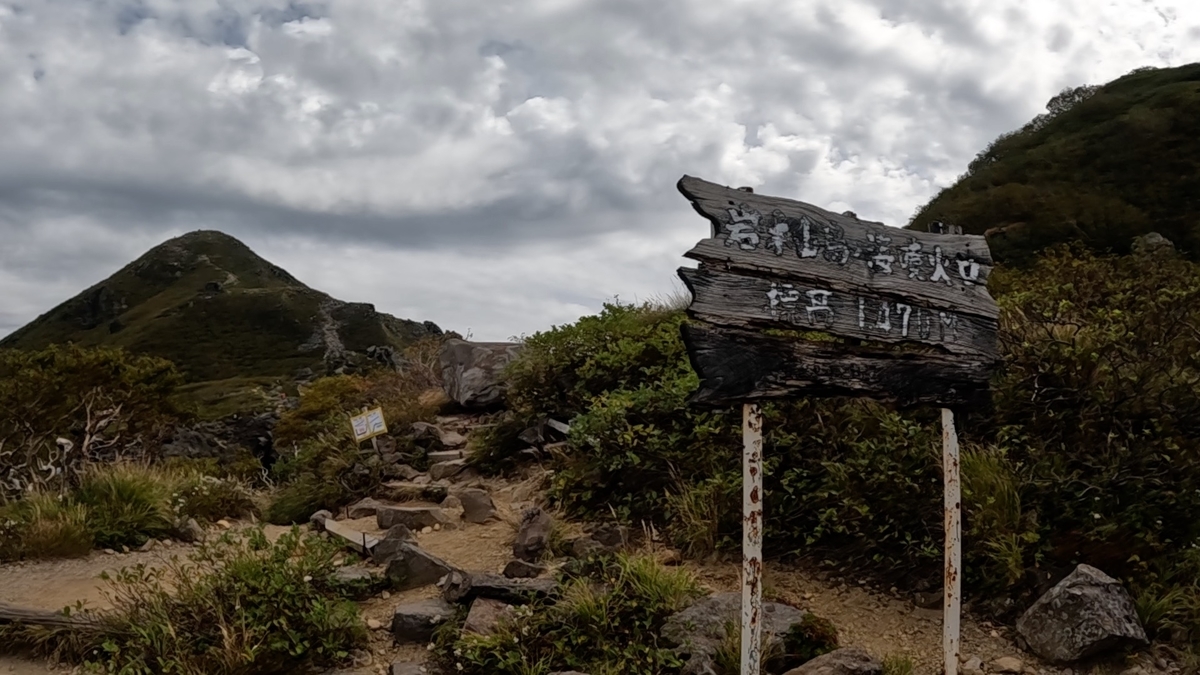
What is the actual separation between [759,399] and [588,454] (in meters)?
3.59

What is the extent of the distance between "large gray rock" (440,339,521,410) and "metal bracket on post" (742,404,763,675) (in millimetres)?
8108

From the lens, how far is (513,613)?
4.82 m

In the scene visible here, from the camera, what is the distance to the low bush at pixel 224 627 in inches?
179

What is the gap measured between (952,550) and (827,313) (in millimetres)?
1453

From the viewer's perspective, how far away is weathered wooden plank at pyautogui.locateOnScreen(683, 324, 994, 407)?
165 inches

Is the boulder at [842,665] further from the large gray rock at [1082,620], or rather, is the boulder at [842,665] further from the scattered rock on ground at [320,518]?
the scattered rock on ground at [320,518]

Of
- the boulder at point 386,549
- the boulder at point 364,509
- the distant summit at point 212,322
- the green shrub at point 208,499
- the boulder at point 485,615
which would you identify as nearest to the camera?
the boulder at point 485,615

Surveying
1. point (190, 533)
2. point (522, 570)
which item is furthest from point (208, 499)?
point (522, 570)

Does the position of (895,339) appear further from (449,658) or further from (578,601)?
(449,658)

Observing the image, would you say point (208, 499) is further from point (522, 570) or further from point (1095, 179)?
point (1095, 179)

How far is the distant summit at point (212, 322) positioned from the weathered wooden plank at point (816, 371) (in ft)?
286

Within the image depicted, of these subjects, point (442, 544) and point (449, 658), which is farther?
point (442, 544)

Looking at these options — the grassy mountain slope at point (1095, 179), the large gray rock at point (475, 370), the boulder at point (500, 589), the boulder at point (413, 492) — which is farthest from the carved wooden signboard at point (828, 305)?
the grassy mountain slope at point (1095, 179)

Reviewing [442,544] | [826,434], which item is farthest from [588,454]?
[826,434]
